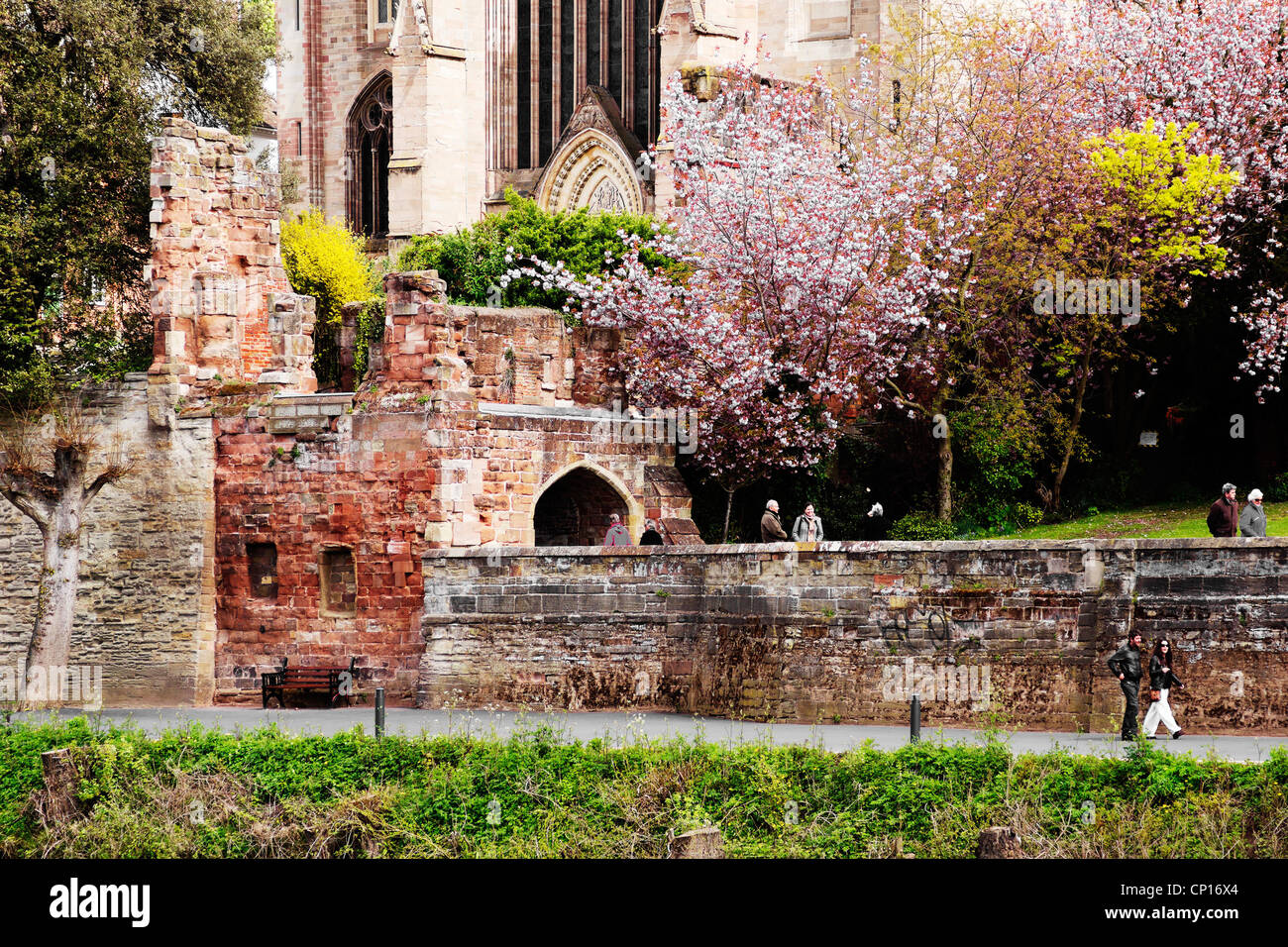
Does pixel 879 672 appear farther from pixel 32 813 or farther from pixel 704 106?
pixel 704 106

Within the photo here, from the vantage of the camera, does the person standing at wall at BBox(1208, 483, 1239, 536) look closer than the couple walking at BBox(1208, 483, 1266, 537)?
No

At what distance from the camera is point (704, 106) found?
37.9 meters

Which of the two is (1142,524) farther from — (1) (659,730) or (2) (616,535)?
(1) (659,730)

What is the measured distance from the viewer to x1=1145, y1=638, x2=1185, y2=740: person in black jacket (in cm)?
1928

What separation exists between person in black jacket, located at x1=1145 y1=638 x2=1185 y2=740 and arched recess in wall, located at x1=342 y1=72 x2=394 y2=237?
120 ft

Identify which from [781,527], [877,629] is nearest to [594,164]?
[781,527]

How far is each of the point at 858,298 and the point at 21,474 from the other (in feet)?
43.3

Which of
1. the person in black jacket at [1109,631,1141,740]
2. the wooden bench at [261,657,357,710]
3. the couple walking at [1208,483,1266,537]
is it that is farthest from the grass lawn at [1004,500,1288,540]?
the wooden bench at [261,657,357,710]

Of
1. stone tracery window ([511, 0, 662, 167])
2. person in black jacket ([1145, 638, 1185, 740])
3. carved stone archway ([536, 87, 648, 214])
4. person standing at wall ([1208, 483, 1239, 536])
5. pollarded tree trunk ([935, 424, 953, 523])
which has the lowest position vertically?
person in black jacket ([1145, 638, 1185, 740])

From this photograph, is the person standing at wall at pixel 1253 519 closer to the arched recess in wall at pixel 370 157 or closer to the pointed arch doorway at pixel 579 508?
the pointed arch doorway at pixel 579 508

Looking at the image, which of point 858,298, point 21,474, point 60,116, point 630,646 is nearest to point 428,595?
point 630,646

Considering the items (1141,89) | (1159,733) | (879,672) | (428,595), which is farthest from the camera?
(1141,89)

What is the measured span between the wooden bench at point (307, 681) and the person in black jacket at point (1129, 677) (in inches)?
439

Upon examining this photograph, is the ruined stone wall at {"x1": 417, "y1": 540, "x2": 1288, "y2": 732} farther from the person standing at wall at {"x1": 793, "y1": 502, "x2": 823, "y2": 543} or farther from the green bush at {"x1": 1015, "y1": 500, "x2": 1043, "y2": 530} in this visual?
the green bush at {"x1": 1015, "y1": 500, "x2": 1043, "y2": 530}
